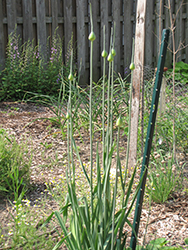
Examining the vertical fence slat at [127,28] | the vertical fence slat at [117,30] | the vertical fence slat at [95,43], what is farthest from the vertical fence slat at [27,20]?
the vertical fence slat at [127,28]

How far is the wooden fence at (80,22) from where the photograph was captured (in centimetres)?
527

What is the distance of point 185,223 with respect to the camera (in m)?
2.20

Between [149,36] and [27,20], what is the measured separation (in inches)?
116

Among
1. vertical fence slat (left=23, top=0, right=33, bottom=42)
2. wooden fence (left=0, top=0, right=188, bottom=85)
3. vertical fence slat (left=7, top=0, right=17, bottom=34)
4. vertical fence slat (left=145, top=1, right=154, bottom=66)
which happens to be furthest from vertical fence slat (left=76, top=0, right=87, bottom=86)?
vertical fence slat (left=145, top=1, right=154, bottom=66)

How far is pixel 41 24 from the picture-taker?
214 inches

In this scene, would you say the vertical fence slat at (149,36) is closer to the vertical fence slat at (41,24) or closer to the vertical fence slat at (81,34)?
the vertical fence slat at (81,34)

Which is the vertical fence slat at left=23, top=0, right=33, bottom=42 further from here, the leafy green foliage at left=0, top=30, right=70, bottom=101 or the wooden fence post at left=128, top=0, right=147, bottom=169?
the wooden fence post at left=128, top=0, right=147, bottom=169

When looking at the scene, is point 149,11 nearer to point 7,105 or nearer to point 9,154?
point 7,105

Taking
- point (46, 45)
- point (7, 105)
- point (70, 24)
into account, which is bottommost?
point (7, 105)

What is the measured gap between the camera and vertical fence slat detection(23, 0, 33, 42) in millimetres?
5292

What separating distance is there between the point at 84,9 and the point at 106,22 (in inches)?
22.1

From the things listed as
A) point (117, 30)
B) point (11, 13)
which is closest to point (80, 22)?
point (117, 30)

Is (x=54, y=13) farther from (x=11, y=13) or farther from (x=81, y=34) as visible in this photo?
(x=11, y=13)

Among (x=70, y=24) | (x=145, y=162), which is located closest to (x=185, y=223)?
(x=145, y=162)
